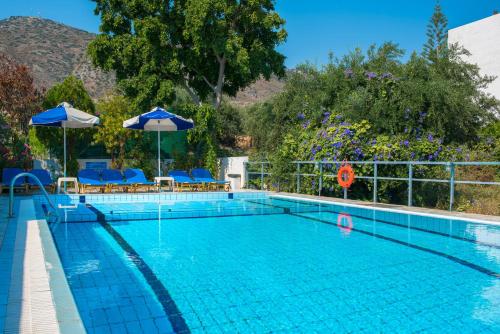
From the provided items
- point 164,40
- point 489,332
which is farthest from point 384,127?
point 489,332

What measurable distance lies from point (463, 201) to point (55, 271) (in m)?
9.03

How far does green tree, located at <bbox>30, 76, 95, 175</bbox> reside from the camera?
1350 cm

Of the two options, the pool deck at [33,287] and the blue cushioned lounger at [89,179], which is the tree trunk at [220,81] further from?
the pool deck at [33,287]

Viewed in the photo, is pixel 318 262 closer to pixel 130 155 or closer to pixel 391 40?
pixel 130 155

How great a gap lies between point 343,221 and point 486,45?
22.0 meters

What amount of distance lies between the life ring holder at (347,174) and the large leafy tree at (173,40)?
644cm

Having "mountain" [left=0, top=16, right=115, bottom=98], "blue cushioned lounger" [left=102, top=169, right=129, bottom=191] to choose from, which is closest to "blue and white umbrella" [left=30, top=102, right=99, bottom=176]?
"blue cushioned lounger" [left=102, top=169, right=129, bottom=191]

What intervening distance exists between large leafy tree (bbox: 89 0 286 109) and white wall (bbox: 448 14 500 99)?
14614 mm

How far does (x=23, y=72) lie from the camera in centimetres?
1814

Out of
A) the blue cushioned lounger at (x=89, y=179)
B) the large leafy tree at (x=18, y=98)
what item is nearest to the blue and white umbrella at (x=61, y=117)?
the blue cushioned lounger at (x=89, y=179)

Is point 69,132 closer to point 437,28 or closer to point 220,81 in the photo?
point 220,81

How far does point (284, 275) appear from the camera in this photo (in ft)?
13.3

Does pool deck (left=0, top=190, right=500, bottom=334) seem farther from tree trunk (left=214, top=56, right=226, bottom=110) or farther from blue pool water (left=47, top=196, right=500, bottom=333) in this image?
tree trunk (left=214, top=56, right=226, bottom=110)

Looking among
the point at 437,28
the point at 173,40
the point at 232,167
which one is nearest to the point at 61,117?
the point at 232,167
